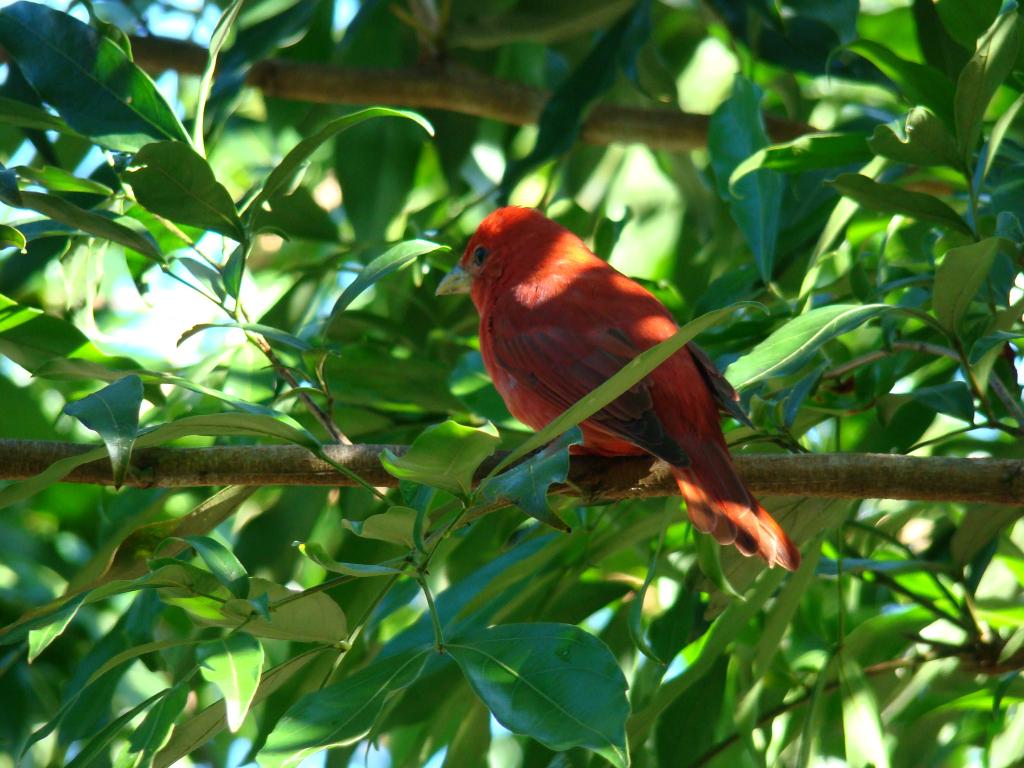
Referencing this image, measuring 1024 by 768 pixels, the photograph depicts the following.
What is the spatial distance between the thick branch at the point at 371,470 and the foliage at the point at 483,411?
0.11m

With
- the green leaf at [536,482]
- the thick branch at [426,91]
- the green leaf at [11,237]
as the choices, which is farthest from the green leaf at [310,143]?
the thick branch at [426,91]

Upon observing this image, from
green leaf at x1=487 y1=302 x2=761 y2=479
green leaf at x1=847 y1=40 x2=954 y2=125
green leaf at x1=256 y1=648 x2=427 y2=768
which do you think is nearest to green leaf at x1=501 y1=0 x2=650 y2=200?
green leaf at x1=847 y1=40 x2=954 y2=125

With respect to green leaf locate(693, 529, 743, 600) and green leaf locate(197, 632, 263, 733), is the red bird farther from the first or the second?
green leaf locate(197, 632, 263, 733)

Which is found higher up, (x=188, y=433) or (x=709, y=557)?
(x=188, y=433)

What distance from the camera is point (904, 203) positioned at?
2.80 meters

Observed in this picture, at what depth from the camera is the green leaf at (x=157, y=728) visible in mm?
2115

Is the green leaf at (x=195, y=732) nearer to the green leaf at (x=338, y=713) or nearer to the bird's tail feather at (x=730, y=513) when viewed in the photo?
the green leaf at (x=338, y=713)

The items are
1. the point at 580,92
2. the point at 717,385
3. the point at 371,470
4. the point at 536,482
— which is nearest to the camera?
the point at 536,482

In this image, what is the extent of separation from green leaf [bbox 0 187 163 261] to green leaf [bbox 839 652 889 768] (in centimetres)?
181

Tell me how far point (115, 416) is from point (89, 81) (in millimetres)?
1044

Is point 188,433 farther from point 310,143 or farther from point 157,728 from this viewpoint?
point 310,143

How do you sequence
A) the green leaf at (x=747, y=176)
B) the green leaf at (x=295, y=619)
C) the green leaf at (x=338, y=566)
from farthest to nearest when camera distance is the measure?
the green leaf at (x=747, y=176) → the green leaf at (x=295, y=619) → the green leaf at (x=338, y=566)

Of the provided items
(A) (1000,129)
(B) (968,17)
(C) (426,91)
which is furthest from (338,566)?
(C) (426,91)

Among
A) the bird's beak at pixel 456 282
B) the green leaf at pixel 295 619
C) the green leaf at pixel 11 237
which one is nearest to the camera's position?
the green leaf at pixel 295 619
